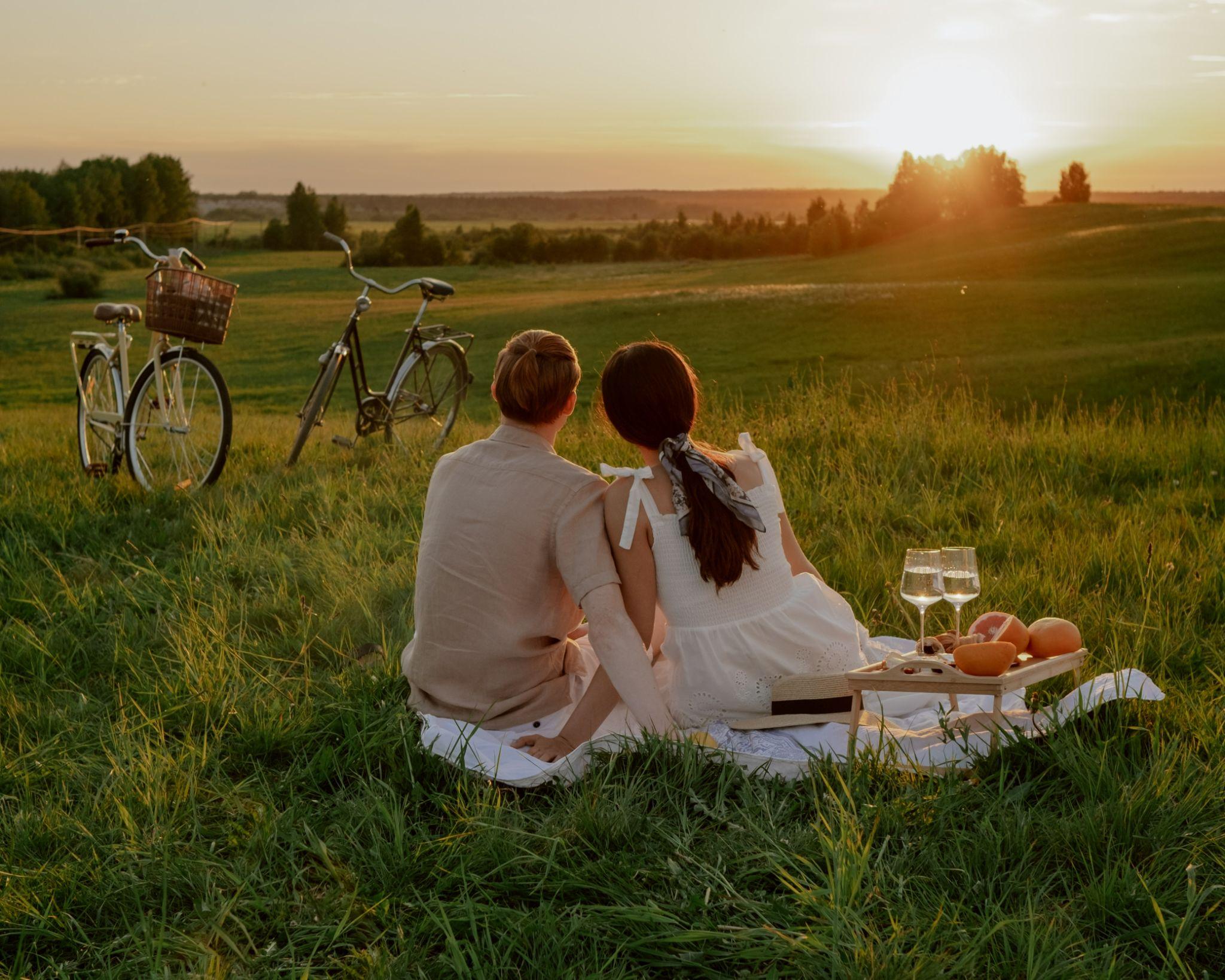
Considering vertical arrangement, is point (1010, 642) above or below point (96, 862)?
above

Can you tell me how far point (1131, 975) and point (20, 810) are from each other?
3.03 meters

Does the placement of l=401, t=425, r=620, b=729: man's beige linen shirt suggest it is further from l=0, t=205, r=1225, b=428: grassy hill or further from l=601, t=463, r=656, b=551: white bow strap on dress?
l=0, t=205, r=1225, b=428: grassy hill

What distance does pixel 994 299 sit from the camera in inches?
1373

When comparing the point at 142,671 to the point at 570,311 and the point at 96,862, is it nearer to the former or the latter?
the point at 96,862

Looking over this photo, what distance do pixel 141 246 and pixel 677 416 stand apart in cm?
579

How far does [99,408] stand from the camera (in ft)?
27.3

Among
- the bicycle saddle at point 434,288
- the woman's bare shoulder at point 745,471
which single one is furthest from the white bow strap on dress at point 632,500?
the bicycle saddle at point 434,288

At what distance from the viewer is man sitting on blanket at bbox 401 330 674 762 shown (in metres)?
3.47

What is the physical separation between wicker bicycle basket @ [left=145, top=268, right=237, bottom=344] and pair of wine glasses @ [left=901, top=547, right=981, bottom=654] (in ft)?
17.3

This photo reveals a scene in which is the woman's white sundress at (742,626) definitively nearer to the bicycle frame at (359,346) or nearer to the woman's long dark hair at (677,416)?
the woman's long dark hair at (677,416)

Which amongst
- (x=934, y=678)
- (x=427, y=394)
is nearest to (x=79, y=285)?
(x=427, y=394)

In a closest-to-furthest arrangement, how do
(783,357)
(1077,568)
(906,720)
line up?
1. (906,720)
2. (1077,568)
3. (783,357)

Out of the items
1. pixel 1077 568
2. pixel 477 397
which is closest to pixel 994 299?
pixel 477 397

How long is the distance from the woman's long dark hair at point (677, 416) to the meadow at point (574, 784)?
618 mm
